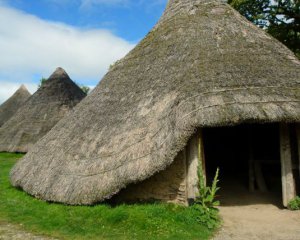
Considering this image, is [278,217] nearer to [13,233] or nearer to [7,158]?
[13,233]

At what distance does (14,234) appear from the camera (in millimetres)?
7688

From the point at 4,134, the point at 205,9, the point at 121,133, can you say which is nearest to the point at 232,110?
the point at 121,133

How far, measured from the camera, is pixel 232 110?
25.9 feet

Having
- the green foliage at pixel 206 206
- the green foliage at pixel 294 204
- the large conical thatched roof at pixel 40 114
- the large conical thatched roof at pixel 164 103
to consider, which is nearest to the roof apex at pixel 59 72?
the large conical thatched roof at pixel 40 114

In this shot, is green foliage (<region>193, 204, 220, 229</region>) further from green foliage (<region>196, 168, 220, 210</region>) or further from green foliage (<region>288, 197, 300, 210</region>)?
green foliage (<region>288, 197, 300, 210</region>)

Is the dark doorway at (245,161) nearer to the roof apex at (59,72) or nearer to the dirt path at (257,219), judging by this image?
the dirt path at (257,219)

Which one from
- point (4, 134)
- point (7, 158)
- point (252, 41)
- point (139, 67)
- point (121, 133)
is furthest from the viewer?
point (4, 134)

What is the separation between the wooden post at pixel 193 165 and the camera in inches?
328

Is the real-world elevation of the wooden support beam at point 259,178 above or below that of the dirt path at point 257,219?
above

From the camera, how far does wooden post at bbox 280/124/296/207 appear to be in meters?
8.68

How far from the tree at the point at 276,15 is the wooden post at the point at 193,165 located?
11234 millimetres

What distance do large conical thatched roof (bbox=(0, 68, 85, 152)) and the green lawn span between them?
12.5 m

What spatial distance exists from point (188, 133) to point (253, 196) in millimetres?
4050

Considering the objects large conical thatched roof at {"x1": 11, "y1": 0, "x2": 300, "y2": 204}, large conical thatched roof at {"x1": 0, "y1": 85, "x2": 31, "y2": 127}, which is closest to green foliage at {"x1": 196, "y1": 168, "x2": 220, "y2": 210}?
large conical thatched roof at {"x1": 11, "y1": 0, "x2": 300, "y2": 204}
